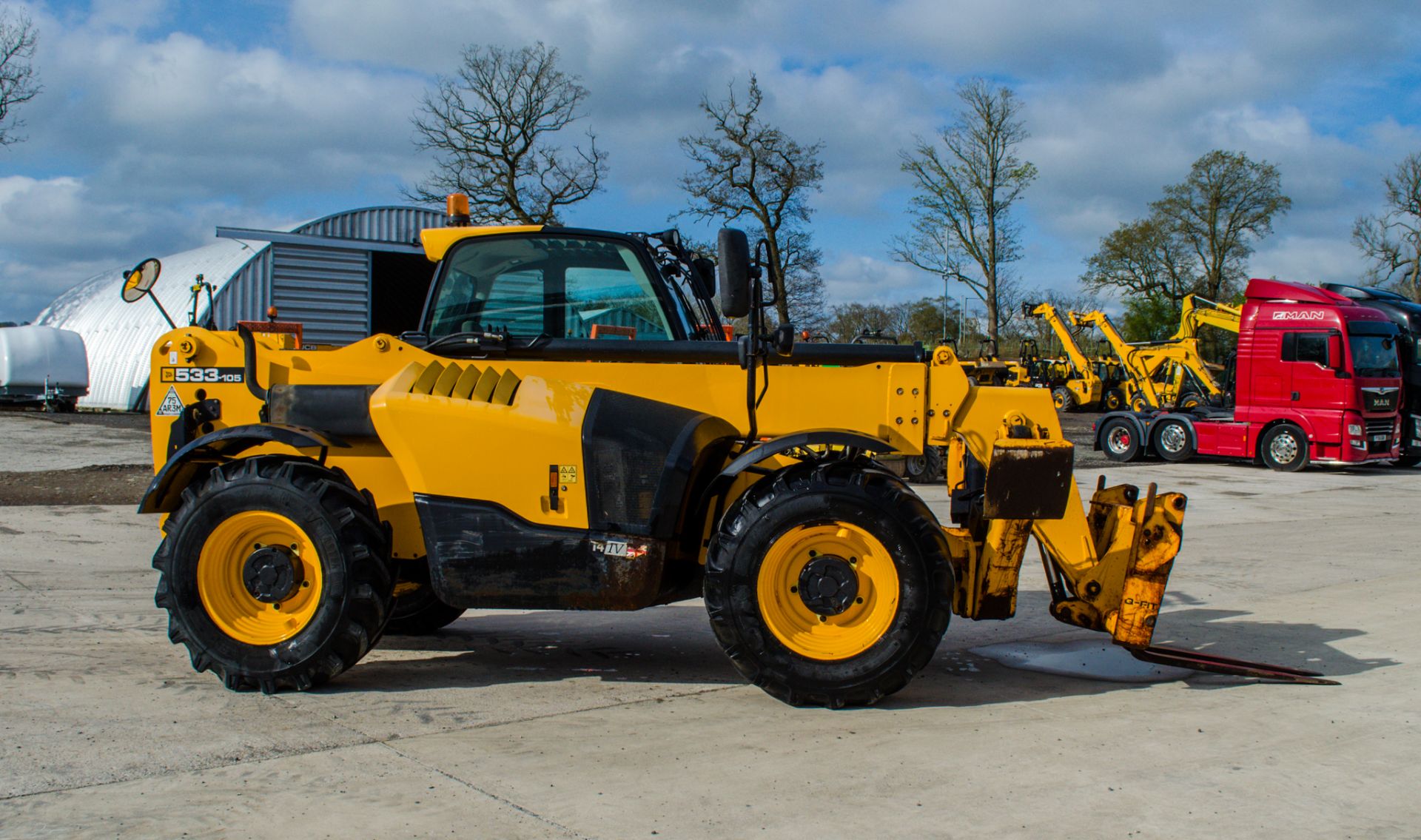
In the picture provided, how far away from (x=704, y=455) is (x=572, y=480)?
66 cm

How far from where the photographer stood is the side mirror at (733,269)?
4.67m

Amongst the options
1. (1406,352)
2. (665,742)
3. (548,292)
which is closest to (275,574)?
(548,292)

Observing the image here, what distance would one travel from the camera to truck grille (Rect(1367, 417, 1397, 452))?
20.5 m

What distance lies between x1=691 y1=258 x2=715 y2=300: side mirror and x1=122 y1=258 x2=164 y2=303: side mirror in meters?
2.74

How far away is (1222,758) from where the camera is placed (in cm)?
434

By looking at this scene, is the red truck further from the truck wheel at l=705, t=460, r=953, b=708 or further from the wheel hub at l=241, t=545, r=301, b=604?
the wheel hub at l=241, t=545, r=301, b=604

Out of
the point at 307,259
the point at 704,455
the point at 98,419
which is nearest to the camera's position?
the point at 704,455

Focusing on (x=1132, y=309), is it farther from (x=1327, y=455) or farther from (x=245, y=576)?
(x=245, y=576)

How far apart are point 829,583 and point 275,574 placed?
8.26 ft

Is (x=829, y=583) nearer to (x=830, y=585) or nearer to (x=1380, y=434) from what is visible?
(x=830, y=585)

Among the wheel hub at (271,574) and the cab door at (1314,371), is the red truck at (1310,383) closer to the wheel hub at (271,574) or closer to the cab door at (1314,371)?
the cab door at (1314,371)

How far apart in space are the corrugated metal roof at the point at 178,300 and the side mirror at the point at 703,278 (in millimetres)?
20288

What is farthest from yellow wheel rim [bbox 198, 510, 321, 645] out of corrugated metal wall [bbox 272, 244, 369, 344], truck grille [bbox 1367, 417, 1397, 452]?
truck grille [bbox 1367, 417, 1397, 452]

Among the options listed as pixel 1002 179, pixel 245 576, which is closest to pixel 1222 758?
pixel 245 576
